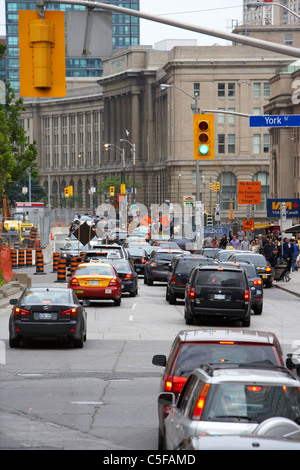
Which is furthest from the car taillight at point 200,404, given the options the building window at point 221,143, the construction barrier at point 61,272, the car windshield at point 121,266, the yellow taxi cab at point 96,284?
the building window at point 221,143

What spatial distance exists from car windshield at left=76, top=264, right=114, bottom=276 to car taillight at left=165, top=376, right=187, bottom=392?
19.8m

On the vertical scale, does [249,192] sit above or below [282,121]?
below

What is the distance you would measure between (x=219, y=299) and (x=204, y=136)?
13.2ft

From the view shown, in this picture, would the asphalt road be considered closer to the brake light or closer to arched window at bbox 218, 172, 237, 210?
the brake light

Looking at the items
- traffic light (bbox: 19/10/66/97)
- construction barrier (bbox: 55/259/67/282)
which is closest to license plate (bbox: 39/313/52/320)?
traffic light (bbox: 19/10/66/97)

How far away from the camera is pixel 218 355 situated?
10.8m

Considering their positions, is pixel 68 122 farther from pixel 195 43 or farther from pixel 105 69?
pixel 195 43

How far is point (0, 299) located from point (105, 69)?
154 meters

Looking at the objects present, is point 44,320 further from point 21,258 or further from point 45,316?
point 21,258

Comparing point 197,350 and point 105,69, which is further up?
point 105,69

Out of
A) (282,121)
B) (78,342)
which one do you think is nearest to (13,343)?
(78,342)

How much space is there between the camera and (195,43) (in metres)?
164

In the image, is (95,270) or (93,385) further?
(95,270)
